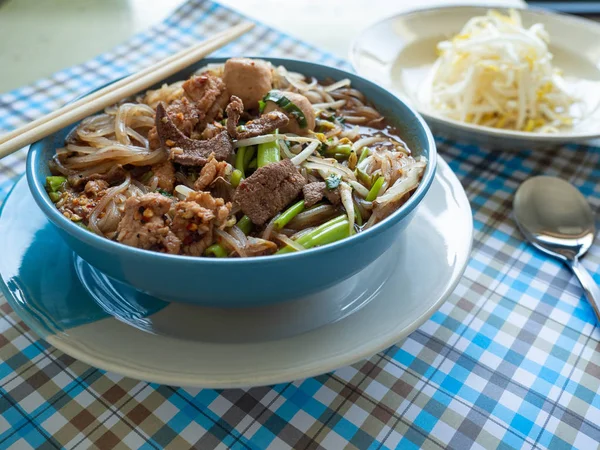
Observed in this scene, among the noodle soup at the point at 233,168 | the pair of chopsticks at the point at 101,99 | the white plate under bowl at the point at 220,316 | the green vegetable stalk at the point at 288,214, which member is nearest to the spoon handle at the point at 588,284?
the white plate under bowl at the point at 220,316

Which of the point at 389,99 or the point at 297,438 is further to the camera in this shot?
the point at 389,99

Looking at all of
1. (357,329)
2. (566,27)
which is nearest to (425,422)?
(357,329)

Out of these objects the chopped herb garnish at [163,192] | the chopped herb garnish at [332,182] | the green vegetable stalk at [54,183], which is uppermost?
the green vegetable stalk at [54,183]

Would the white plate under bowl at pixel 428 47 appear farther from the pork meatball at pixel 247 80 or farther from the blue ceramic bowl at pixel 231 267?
the blue ceramic bowl at pixel 231 267

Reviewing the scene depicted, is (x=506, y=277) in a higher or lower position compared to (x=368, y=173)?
lower

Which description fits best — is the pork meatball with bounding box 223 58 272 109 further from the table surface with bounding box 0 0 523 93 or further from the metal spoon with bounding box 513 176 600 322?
the table surface with bounding box 0 0 523 93

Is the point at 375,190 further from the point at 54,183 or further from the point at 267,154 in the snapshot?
the point at 54,183

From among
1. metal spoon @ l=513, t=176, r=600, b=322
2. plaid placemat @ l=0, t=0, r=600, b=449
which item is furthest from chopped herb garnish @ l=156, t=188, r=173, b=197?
metal spoon @ l=513, t=176, r=600, b=322

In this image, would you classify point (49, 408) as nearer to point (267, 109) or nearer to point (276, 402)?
point (276, 402)
